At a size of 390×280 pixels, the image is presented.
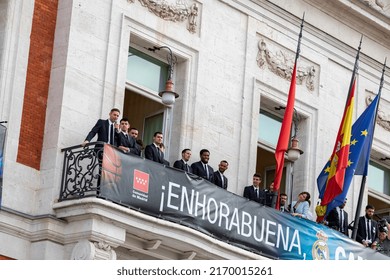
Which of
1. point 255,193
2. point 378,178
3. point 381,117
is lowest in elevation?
point 255,193

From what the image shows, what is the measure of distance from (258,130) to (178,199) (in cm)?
453

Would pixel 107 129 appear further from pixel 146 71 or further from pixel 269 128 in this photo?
pixel 269 128

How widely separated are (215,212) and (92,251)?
2.37 m

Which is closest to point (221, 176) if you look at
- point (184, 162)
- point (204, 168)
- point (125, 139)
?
point (204, 168)

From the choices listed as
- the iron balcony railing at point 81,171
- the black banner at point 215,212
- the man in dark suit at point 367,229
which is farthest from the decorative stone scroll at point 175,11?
the man in dark suit at point 367,229

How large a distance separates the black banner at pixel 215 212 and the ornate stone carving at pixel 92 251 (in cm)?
69

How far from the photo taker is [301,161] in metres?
23.6

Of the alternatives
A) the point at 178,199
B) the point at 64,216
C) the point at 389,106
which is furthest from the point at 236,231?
the point at 389,106

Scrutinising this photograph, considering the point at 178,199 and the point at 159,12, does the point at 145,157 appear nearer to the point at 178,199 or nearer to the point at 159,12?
the point at 178,199

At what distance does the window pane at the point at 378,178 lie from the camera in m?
25.6

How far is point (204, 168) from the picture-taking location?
2036 centimetres

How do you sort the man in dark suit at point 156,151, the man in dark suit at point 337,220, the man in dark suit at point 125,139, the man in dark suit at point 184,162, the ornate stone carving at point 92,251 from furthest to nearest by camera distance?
the man in dark suit at point 337,220
the man in dark suit at point 184,162
the man in dark suit at point 156,151
the man in dark suit at point 125,139
the ornate stone carving at point 92,251

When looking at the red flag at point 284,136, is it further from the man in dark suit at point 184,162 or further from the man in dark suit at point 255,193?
the man in dark suit at point 184,162

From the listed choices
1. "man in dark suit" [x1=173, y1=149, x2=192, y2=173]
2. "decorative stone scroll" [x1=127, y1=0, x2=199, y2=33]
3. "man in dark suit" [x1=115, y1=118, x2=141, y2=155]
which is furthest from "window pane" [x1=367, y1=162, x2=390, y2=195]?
"man in dark suit" [x1=115, y1=118, x2=141, y2=155]
